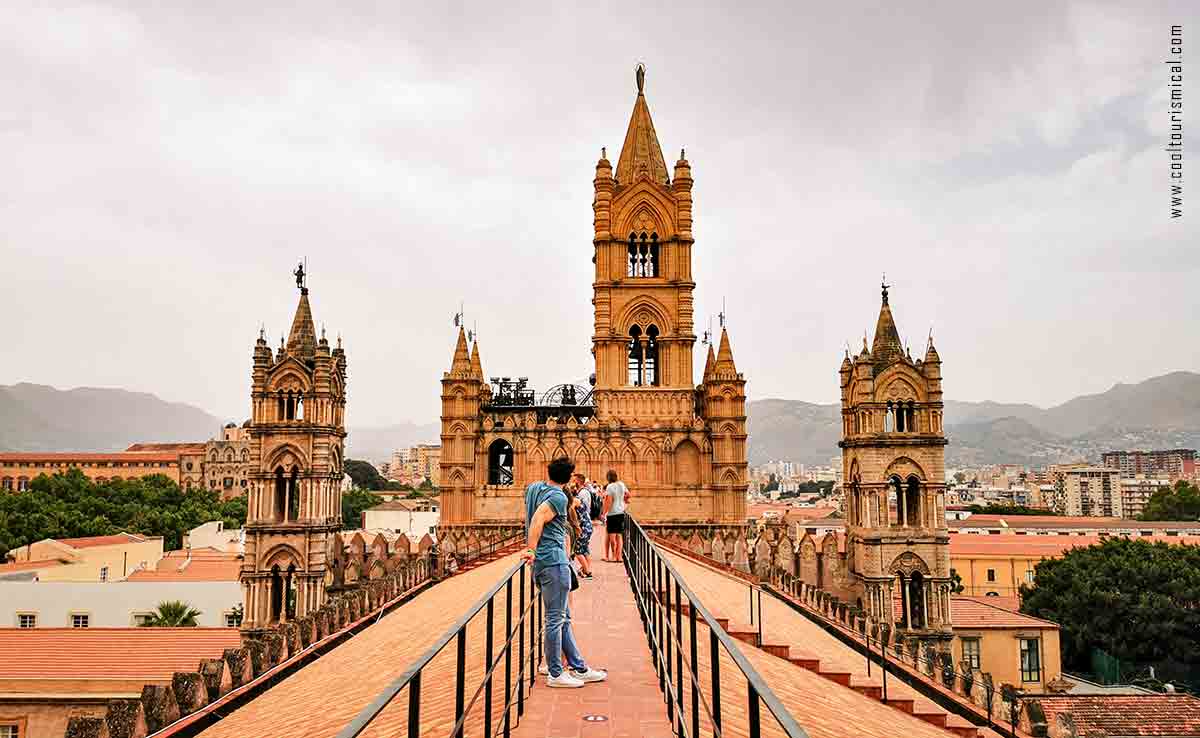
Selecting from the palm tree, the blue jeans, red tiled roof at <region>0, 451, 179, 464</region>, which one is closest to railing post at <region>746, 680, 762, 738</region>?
the blue jeans

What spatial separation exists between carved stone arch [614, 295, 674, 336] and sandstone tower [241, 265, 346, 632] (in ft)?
42.7

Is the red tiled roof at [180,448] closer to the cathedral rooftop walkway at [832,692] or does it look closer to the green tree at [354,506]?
the green tree at [354,506]

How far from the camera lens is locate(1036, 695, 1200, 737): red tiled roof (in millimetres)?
24812

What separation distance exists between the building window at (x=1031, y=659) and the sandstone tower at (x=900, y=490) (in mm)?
7225

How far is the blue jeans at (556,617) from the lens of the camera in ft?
24.7

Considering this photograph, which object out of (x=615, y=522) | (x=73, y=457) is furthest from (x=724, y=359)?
(x=73, y=457)

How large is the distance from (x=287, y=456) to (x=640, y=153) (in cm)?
2118

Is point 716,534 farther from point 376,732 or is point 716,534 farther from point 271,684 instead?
point 376,732

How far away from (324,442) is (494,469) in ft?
33.1

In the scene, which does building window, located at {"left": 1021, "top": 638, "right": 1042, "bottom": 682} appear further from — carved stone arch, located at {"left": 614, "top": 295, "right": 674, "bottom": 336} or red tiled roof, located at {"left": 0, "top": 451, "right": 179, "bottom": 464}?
red tiled roof, located at {"left": 0, "top": 451, "right": 179, "bottom": 464}

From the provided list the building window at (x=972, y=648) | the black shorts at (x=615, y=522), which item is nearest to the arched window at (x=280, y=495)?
the black shorts at (x=615, y=522)

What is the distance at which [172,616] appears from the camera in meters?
35.9

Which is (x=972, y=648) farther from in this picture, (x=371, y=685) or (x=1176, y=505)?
(x=1176, y=505)

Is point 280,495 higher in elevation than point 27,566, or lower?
higher
